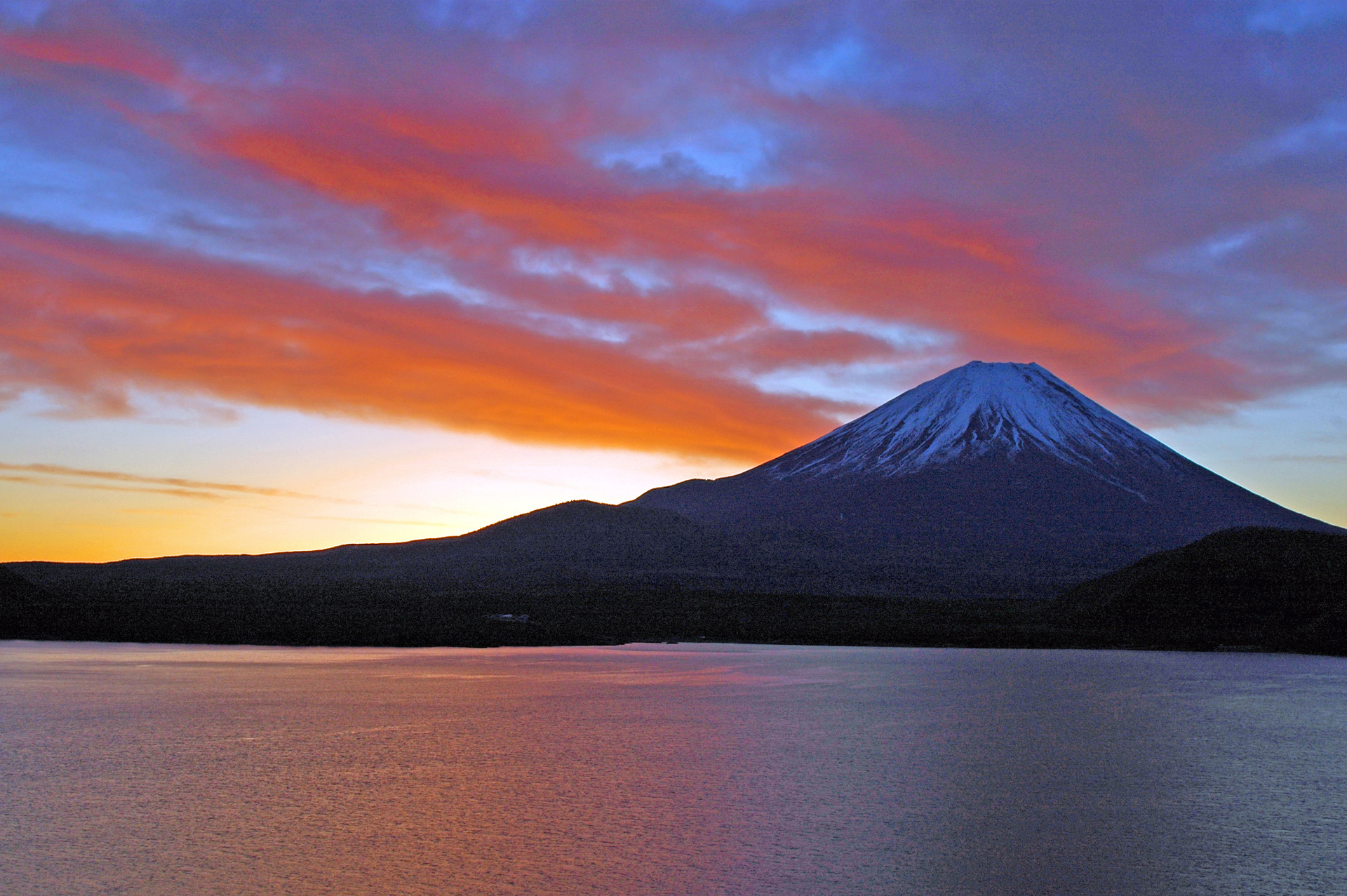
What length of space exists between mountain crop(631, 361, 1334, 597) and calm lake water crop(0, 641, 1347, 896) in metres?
64.6

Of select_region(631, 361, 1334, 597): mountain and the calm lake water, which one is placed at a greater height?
select_region(631, 361, 1334, 597): mountain

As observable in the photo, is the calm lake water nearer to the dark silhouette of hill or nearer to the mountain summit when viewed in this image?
the dark silhouette of hill

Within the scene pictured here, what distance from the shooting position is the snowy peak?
437 feet

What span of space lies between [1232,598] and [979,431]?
296ft

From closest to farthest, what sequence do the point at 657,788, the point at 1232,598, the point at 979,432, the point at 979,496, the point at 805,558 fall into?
1. the point at 657,788
2. the point at 1232,598
3. the point at 805,558
4. the point at 979,496
5. the point at 979,432

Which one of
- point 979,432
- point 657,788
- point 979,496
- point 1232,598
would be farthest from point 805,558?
point 657,788

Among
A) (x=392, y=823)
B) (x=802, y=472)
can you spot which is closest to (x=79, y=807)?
(x=392, y=823)

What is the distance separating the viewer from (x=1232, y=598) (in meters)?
49.8

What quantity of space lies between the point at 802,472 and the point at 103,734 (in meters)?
122

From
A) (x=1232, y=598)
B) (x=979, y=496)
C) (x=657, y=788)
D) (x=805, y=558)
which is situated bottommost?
(x=657, y=788)

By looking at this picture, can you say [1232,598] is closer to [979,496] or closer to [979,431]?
[979,496]

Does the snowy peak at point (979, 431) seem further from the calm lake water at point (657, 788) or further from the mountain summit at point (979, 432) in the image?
the calm lake water at point (657, 788)

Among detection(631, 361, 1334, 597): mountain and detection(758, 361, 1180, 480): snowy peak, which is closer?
detection(631, 361, 1334, 597): mountain

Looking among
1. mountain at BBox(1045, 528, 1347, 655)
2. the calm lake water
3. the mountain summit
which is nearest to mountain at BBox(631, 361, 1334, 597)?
the mountain summit
